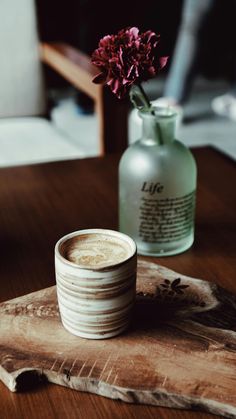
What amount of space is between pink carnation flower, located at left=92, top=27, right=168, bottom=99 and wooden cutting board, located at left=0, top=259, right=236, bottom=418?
21cm

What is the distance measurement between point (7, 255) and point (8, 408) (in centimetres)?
26

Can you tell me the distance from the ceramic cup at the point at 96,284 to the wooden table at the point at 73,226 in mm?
61

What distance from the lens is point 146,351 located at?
499mm

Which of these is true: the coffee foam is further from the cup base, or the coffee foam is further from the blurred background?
the blurred background

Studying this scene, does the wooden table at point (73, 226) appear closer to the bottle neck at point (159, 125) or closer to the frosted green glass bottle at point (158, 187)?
the frosted green glass bottle at point (158, 187)

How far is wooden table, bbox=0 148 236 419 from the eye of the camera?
0.46 m

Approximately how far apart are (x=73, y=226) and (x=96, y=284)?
10.8 inches

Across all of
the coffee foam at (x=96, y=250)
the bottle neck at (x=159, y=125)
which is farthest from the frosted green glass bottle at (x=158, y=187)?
the coffee foam at (x=96, y=250)

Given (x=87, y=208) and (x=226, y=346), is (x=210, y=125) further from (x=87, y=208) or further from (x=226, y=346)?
(x=226, y=346)

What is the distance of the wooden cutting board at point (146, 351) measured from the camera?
456 millimetres

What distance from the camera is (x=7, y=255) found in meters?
0.69

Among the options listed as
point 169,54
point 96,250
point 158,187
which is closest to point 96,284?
point 96,250

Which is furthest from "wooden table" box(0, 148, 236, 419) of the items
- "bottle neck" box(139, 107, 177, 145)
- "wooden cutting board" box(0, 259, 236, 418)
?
"bottle neck" box(139, 107, 177, 145)

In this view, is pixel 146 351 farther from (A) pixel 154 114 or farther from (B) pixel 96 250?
(A) pixel 154 114
